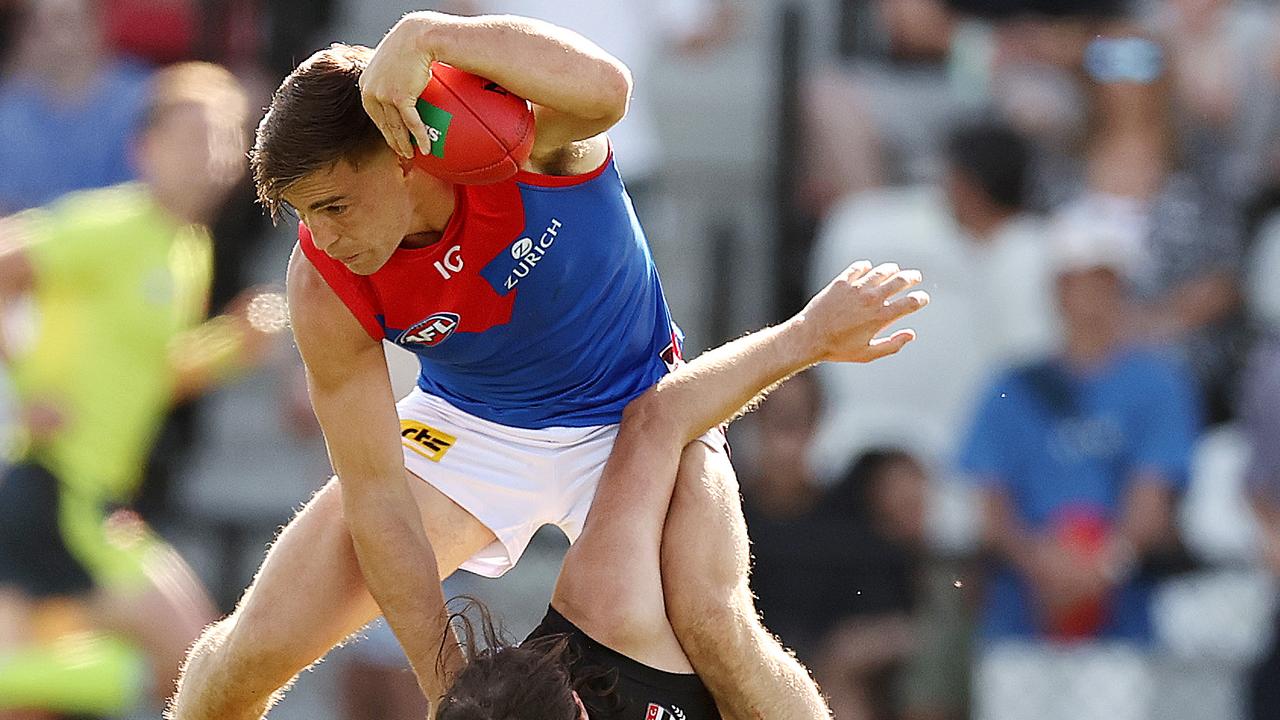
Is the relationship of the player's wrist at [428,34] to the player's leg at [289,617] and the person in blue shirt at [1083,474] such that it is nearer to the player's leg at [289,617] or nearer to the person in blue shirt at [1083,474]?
the player's leg at [289,617]

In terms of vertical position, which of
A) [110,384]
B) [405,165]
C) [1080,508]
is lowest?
[1080,508]

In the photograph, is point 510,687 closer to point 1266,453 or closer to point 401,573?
point 401,573

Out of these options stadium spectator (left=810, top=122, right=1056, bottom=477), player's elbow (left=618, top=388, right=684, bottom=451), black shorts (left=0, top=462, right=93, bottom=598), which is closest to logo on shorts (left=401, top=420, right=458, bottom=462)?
player's elbow (left=618, top=388, right=684, bottom=451)

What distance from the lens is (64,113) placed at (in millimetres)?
7867

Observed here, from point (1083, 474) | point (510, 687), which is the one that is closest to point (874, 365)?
point (1083, 474)

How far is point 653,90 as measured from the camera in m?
7.93

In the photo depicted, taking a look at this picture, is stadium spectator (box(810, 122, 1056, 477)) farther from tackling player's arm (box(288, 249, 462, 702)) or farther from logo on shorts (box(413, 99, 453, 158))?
logo on shorts (box(413, 99, 453, 158))

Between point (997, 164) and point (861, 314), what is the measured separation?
11.8 feet

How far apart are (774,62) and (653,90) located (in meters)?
0.49

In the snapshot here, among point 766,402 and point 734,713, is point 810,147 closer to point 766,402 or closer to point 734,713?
point 766,402

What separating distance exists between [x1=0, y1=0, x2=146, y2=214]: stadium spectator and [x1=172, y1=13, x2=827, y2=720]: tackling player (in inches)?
154

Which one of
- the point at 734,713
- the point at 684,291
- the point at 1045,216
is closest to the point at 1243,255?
the point at 1045,216

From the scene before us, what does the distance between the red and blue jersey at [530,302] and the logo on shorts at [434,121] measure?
0.31 meters

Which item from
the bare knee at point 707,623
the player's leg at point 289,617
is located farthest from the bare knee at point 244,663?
the bare knee at point 707,623
